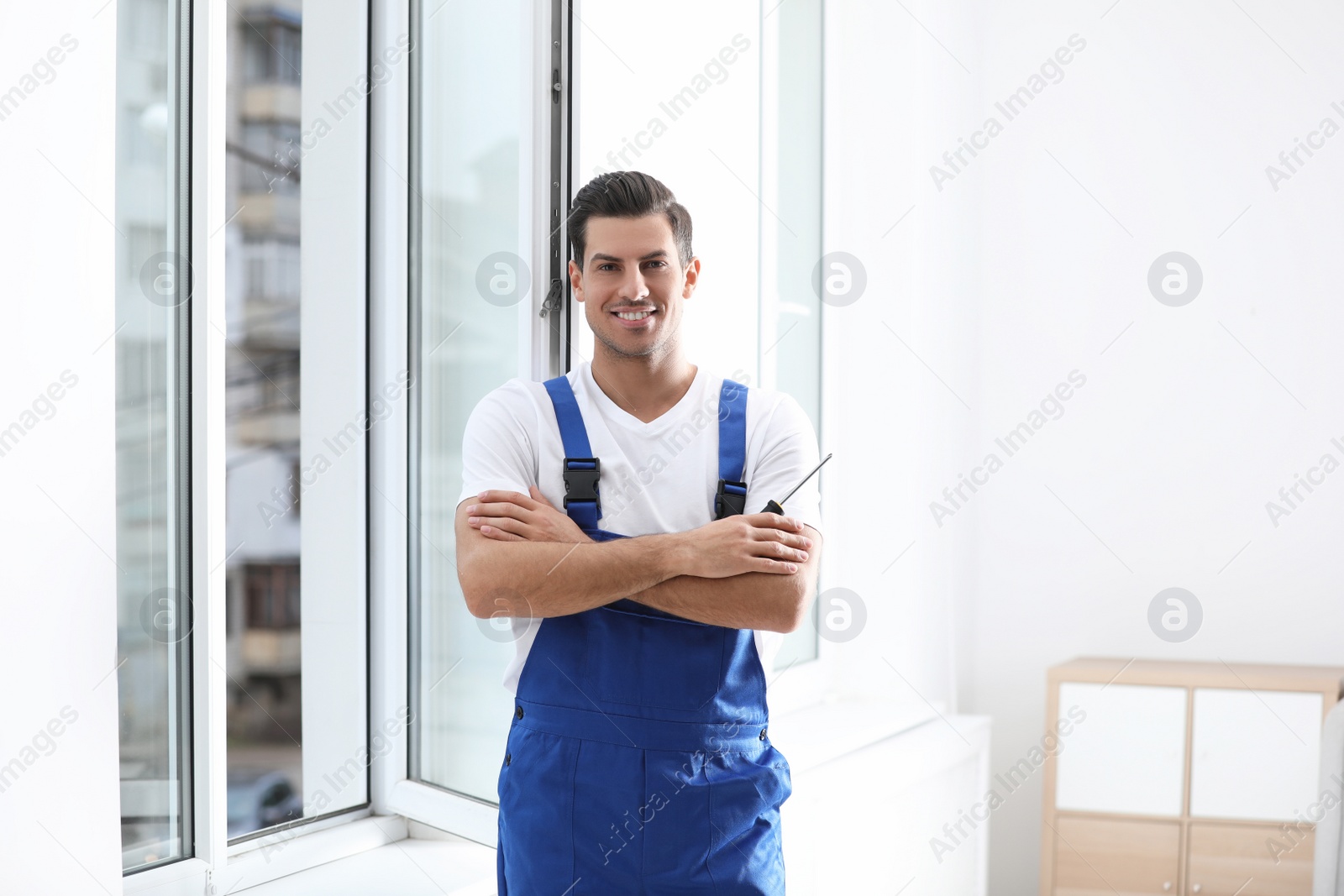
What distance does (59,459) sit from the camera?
1124 mm

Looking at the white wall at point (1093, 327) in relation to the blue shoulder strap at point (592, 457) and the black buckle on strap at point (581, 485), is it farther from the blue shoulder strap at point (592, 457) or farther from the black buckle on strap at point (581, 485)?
the black buckle on strap at point (581, 485)

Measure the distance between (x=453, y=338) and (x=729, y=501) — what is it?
692 mm

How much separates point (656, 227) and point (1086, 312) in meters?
1.92

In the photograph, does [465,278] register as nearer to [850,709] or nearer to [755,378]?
[755,378]

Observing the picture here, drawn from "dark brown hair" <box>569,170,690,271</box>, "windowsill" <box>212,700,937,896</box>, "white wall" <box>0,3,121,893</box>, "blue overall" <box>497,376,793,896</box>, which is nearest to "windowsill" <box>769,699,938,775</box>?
"windowsill" <box>212,700,937,896</box>

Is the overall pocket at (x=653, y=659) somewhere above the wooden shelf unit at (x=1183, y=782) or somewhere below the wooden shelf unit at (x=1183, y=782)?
above

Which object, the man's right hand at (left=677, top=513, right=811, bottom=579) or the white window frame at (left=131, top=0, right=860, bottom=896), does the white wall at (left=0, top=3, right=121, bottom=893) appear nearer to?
the white window frame at (left=131, top=0, right=860, bottom=896)

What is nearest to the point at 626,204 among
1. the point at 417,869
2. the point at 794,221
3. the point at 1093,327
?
the point at 417,869

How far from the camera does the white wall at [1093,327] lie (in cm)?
275

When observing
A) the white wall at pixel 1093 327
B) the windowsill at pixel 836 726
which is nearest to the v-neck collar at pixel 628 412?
the windowsill at pixel 836 726

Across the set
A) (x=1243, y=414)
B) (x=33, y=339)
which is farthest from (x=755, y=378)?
(x=33, y=339)

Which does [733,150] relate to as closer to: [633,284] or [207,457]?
[633,284]

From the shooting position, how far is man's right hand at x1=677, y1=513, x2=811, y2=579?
1.28 m

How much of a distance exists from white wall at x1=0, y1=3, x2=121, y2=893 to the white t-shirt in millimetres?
447
